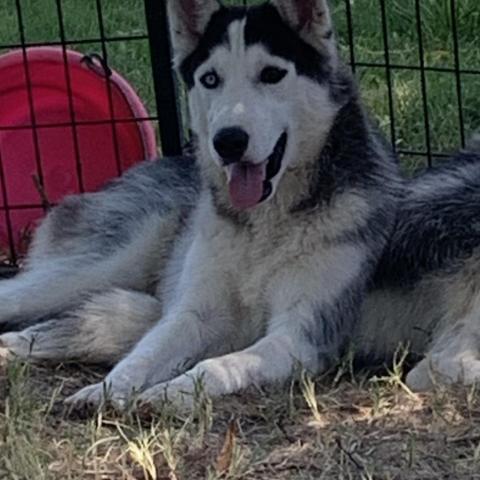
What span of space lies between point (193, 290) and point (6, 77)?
77.9 inches

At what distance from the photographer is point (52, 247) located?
601cm

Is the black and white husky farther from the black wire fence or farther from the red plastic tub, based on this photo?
the red plastic tub

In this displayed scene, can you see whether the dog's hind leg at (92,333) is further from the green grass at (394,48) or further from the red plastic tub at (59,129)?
the green grass at (394,48)

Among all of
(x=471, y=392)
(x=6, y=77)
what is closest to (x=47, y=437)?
(x=471, y=392)

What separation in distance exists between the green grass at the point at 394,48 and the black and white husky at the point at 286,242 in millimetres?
1632

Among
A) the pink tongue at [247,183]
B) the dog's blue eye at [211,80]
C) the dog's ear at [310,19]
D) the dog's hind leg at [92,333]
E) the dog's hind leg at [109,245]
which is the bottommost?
the dog's hind leg at [92,333]

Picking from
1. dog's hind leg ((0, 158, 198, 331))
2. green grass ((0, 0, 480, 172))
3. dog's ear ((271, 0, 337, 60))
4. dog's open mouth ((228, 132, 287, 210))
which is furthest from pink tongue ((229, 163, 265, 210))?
green grass ((0, 0, 480, 172))

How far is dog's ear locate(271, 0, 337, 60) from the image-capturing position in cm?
506

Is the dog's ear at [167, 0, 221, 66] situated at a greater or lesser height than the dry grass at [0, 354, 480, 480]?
greater

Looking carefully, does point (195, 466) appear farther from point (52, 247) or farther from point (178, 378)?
point (52, 247)

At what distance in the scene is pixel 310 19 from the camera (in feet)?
16.7

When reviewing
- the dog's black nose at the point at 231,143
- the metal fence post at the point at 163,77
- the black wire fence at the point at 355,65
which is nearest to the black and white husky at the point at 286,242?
the dog's black nose at the point at 231,143

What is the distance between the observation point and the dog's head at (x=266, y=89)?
4.94 metres

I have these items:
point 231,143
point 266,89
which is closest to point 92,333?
point 231,143
